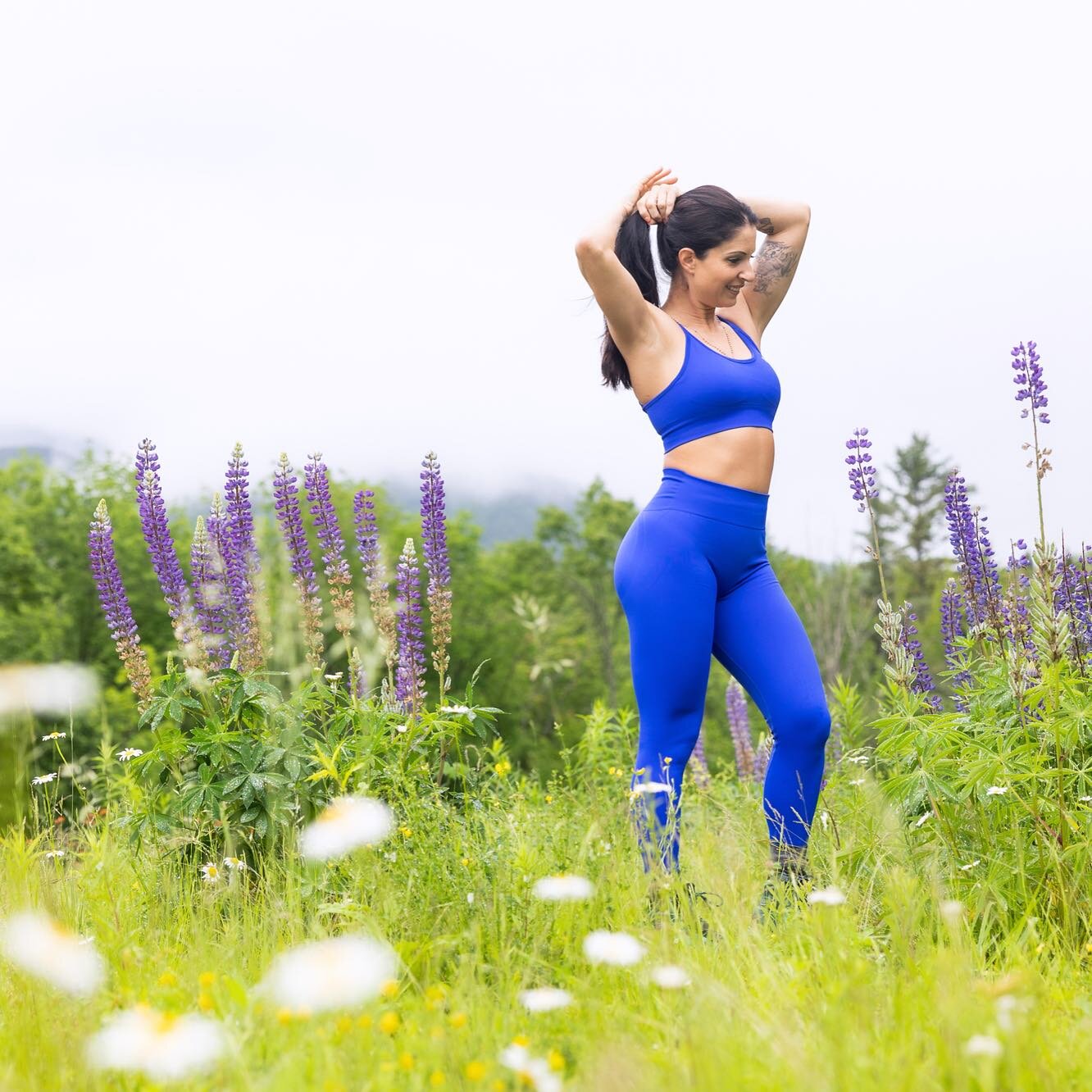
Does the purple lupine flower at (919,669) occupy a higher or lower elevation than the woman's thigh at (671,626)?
lower

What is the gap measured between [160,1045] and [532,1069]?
66 centimetres

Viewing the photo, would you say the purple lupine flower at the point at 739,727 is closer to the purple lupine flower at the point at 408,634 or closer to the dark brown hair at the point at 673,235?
the purple lupine flower at the point at 408,634

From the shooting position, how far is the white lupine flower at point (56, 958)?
2521 mm

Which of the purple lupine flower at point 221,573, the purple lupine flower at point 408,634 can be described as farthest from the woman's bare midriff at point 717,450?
the purple lupine flower at point 221,573

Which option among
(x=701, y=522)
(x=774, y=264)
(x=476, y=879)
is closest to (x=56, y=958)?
(x=476, y=879)

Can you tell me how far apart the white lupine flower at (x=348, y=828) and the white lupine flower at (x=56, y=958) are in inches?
25.4

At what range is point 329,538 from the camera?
5.12 meters

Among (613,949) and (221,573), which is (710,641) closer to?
(613,949)

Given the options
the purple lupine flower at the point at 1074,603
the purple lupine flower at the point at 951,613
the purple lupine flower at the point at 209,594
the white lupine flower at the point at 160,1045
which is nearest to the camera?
the white lupine flower at the point at 160,1045

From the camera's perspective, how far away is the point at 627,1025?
2.37 meters

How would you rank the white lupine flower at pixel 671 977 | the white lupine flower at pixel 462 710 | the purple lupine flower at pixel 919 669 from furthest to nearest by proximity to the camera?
the purple lupine flower at pixel 919 669 < the white lupine flower at pixel 462 710 < the white lupine flower at pixel 671 977

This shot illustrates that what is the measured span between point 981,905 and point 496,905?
146cm

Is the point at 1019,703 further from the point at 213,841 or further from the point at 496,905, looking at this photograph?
the point at 213,841

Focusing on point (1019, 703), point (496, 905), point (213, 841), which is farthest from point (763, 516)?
point (213, 841)
